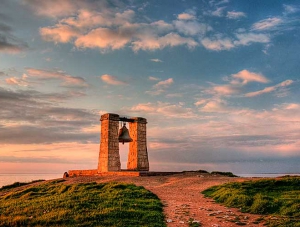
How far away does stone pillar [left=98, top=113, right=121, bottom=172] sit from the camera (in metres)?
35.3

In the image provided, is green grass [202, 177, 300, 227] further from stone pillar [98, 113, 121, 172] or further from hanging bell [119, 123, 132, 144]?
hanging bell [119, 123, 132, 144]

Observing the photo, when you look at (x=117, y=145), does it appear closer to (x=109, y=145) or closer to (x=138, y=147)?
(x=109, y=145)

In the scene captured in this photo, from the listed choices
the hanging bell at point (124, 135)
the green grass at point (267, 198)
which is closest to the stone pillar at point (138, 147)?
the hanging bell at point (124, 135)

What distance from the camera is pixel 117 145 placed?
36125 millimetres

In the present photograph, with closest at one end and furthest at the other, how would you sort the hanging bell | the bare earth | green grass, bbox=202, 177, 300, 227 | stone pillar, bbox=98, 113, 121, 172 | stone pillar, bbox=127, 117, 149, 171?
the bare earth
green grass, bbox=202, 177, 300, 227
stone pillar, bbox=98, 113, 121, 172
the hanging bell
stone pillar, bbox=127, 117, 149, 171

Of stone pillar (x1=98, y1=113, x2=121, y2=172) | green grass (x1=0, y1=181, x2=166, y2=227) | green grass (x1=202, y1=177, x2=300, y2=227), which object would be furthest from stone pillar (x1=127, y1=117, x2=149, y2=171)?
green grass (x1=0, y1=181, x2=166, y2=227)

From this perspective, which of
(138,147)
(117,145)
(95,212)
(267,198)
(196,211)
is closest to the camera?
(95,212)

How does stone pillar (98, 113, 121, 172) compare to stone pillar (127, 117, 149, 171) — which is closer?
stone pillar (98, 113, 121, 172)

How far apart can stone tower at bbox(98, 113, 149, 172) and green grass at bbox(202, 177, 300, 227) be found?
14.9 metres

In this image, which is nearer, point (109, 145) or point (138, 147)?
point (109, 145)

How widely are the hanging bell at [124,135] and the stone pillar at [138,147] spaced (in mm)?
1302

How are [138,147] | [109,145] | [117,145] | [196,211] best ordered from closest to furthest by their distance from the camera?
[196,211]
[109,145]
[117,145]
[138,147]

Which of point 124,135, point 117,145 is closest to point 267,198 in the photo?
point 117,145

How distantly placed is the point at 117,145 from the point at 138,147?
Result: 2880mm
